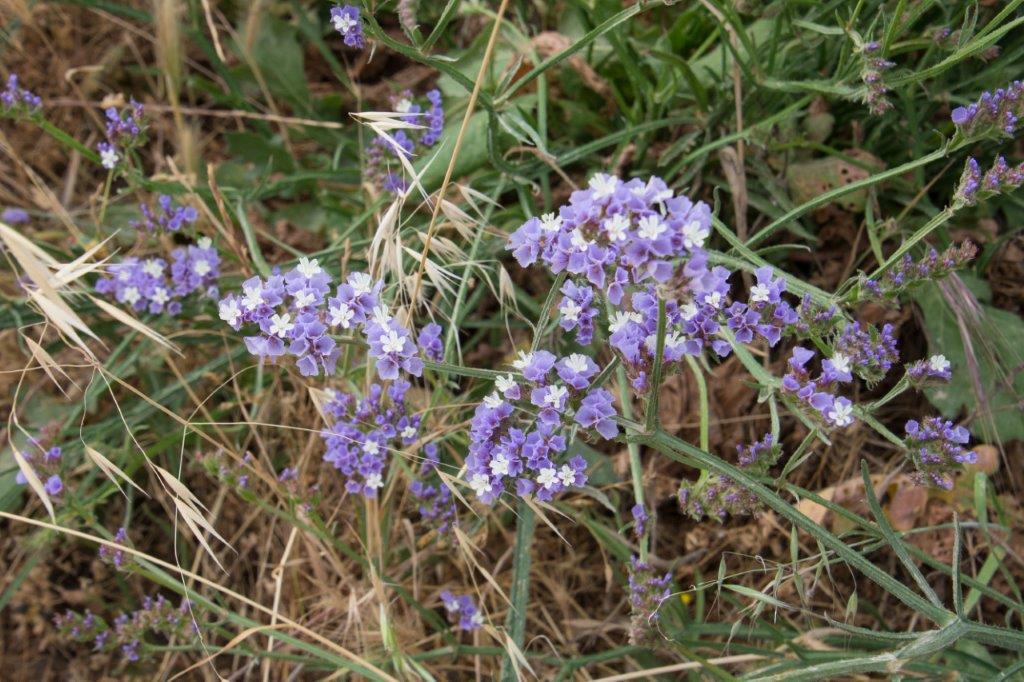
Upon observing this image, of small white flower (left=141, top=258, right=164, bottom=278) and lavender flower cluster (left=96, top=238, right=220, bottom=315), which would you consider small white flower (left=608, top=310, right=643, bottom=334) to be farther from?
small white flower (left=141, top=258, right=164, bottom=278)

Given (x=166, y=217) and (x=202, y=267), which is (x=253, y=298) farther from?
(x=166, y=217)

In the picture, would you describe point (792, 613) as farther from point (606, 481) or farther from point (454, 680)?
point (454, 680)

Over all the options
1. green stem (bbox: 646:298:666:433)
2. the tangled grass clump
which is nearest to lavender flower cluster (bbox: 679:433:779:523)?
the tangled grass clump

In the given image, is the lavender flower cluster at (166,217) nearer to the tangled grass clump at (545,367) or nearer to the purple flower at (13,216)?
the tangled grass clump at (545,367)

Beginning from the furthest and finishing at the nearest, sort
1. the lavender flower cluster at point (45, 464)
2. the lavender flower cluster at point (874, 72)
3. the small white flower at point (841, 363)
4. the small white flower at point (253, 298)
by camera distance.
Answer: the lavender flower cluster at point (45, 464), the lavender flower cluster at point (874, 72), the small white flower at point (841, 363), the small white flower at point (253, 298)

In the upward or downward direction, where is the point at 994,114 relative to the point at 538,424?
upward

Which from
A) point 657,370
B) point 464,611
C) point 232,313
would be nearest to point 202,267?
point 232,313

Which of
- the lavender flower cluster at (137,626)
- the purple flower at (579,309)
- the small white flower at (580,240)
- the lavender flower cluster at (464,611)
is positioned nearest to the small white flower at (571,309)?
the purple flower at (579,309)

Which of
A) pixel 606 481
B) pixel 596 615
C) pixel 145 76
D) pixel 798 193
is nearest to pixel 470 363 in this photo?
pixel 606 481
